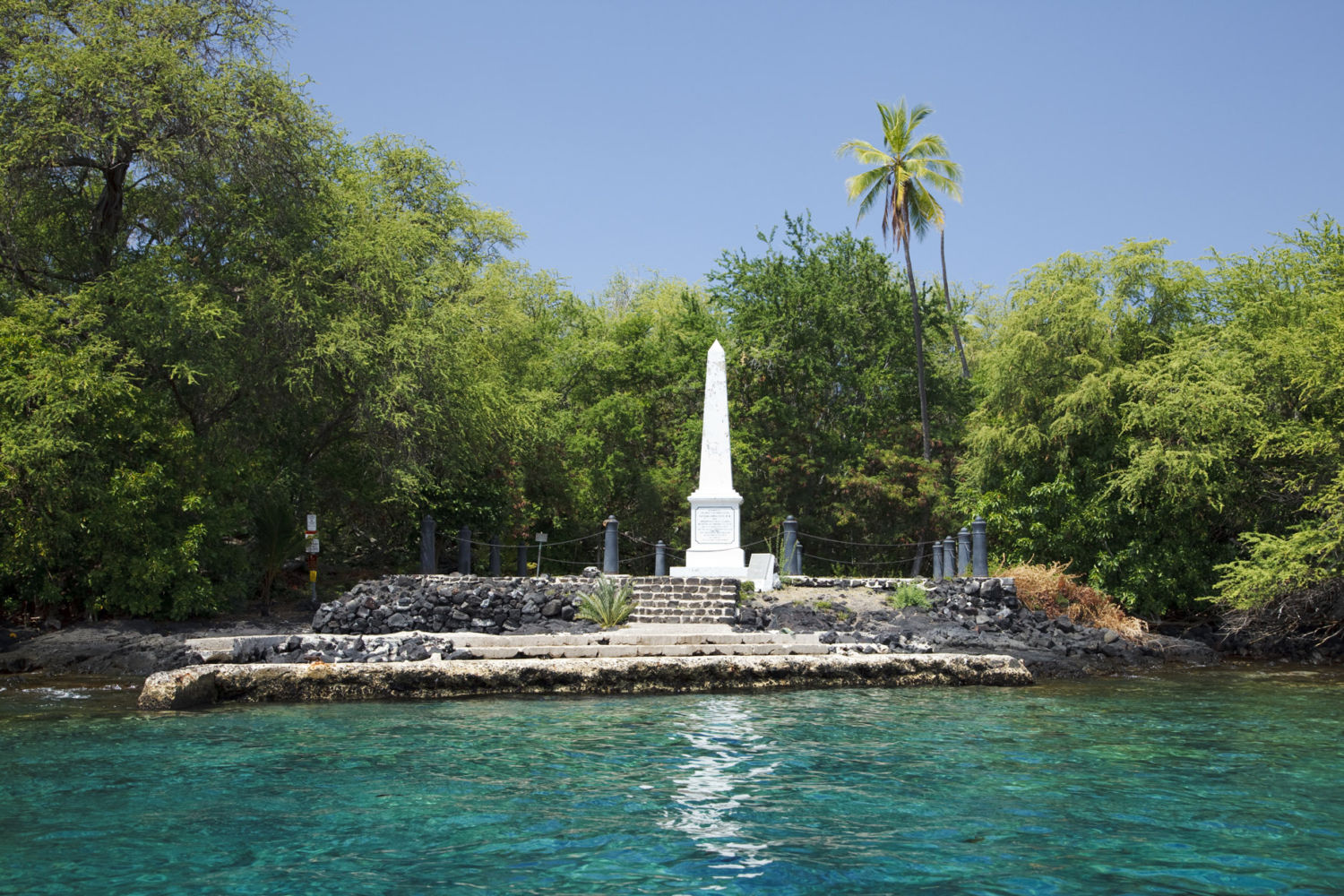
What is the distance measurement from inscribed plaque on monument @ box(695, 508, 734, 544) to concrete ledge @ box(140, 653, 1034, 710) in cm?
664

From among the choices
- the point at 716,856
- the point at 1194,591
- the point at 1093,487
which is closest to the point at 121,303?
the point at 716,856

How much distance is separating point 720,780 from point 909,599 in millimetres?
11915

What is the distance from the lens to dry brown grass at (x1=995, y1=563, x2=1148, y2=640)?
1962 centimetres

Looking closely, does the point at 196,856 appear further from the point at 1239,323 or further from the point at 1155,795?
the point at 1239,323

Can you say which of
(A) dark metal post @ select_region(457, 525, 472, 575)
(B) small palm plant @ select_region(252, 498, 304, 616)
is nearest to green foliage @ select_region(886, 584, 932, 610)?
(A) dark metal post @ select_region(457, 525, 472, 575)

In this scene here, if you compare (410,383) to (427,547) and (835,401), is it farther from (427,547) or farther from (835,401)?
(835,401)

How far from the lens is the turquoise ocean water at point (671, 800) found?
5.19 m

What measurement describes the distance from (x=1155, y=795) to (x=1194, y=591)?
680 inches

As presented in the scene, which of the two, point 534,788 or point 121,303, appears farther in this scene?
point 121,303

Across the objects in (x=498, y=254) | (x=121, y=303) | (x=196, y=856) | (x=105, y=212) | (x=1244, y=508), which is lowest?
(x=196, y=856)

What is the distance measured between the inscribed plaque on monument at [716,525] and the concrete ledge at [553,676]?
21.8 ft

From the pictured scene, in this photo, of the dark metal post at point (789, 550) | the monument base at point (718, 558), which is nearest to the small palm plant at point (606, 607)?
the monument base at point (718, 558)

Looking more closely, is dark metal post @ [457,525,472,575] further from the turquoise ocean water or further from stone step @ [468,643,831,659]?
the turquoise ocean water

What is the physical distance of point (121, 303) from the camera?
18266mm
